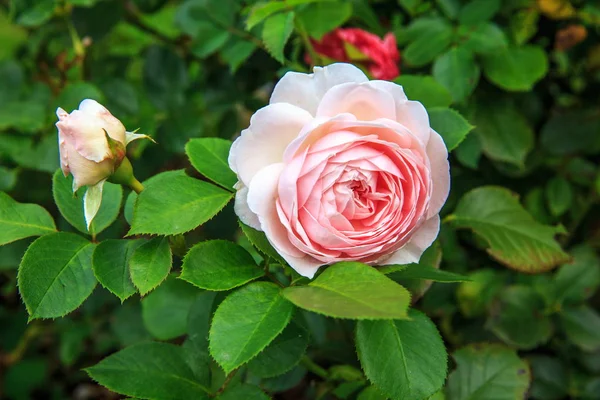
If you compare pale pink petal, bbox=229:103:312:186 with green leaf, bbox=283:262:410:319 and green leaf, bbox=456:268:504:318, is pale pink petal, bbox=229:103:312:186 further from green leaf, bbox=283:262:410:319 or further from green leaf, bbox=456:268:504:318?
green leaf, bbox=456:268:504:318

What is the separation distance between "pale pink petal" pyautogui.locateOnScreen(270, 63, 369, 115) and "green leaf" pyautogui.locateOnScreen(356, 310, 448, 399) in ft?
0.73

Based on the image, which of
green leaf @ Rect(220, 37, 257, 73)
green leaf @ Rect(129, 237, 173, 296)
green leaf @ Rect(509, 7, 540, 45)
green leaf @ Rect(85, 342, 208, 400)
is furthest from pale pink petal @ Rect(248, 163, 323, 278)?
green leaf @ Rect(509, 7, 540, 45)

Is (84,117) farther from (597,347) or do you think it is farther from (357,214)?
(597,347)

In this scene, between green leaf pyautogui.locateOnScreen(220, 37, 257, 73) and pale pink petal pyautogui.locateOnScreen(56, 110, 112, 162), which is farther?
green leaf pyautogui.locateOnScreen(220, 37, 257, 73)

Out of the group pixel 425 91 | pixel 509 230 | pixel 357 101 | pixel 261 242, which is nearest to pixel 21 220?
pixel 261 242

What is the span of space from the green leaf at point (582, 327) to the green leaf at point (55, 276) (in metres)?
0.85

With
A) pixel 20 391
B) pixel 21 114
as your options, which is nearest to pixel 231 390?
pixel 21 114

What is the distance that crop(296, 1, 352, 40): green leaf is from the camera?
94cm

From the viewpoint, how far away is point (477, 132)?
1057mm

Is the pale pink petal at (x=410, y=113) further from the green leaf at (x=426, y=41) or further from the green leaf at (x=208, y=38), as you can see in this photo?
the green leaf at (x=208, y=38)

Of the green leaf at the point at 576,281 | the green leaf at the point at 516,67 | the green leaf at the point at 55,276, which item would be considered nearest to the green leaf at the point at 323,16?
the green leaf at the point at 516,67

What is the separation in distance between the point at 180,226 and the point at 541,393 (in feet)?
2.76

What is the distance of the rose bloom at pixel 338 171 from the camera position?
578 millimetres

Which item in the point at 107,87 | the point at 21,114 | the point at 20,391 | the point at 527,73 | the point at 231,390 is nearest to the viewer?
the point at 231,390
